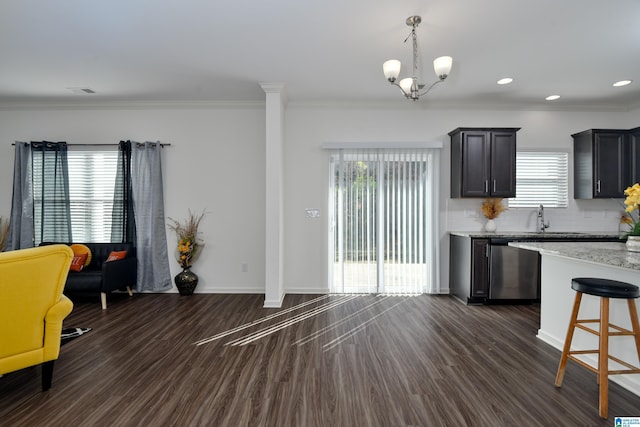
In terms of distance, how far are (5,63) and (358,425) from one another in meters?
5.10

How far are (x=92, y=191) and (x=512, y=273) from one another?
6.23m

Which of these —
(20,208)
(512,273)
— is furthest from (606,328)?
(20,208)

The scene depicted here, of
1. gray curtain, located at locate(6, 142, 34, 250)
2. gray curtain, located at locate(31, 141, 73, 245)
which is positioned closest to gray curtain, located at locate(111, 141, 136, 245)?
gray curtain, located at locate(31, 141, 73, 245)

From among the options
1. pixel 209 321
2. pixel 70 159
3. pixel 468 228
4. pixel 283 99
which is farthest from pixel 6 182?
pixel 468 228

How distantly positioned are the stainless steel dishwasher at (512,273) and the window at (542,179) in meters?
0.98

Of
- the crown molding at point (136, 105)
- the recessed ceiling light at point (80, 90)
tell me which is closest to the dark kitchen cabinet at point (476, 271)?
the crown molding at point (136, 105)

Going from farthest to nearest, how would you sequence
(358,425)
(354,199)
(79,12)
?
1. (354,199)
2. (79,12)
3. (358,425)

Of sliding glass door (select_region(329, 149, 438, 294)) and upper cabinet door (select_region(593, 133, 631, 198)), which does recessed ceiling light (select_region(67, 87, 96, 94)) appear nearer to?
sliding glass door (select_region(329, 149, 438, 294))

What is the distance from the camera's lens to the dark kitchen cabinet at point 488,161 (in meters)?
4.20

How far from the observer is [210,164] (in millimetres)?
4621

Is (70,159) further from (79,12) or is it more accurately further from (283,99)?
(283,99)

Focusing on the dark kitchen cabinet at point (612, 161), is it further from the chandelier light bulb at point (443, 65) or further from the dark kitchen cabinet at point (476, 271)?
the chandelier light bulb at point (443, 65)

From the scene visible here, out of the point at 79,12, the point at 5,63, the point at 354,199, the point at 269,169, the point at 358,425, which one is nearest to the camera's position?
the point at 358,425

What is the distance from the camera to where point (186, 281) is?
440cm
